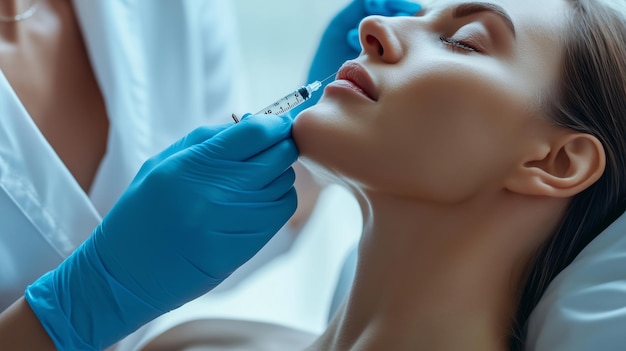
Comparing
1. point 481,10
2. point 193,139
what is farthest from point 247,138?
point 481,10

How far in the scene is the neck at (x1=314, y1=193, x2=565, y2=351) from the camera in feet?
3.83

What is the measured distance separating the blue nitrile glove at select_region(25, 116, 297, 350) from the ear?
37 centimetres

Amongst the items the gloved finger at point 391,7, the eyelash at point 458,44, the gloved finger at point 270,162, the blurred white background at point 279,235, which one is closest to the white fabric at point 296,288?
the blurred white background at point 279,235

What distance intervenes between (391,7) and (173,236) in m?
0.69

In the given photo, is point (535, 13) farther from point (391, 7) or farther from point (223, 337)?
point (223, 337)

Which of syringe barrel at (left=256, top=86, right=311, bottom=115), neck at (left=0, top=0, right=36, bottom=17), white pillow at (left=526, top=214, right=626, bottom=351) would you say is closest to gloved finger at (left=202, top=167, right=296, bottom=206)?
syringe barrel at (left=256, top=86, right=311, bottom=115)

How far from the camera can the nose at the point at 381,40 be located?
1148 mm

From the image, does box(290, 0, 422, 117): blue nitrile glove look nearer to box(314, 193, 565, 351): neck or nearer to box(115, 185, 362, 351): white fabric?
box(115, 185, 362, 351): white fabric

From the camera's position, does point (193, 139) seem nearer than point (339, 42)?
Yes

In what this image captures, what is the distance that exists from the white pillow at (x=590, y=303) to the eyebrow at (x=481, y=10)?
0.37 m

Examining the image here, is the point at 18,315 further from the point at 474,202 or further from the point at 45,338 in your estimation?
the point at 474,202

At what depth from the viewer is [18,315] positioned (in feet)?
3.89

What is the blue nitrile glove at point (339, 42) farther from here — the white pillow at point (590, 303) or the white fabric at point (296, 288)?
the white pillow at point (590, 303)

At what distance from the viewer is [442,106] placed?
43.3 inches
